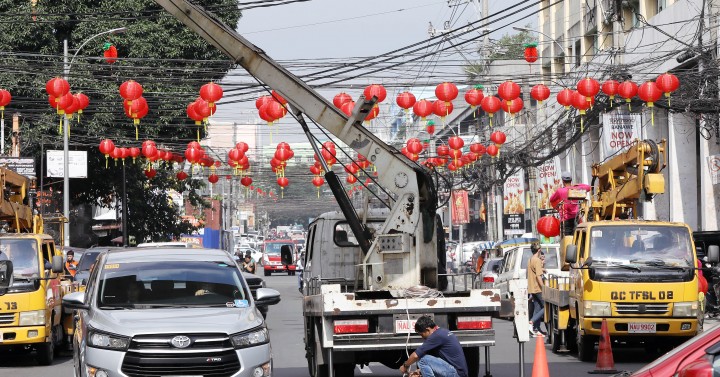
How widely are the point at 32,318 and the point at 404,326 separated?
7998mm

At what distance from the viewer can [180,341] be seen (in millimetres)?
11109

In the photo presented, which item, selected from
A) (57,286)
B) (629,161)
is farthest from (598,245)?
(57,286)

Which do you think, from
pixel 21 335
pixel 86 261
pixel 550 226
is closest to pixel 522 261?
pixel 550 226

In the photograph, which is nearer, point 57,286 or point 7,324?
point 7,324

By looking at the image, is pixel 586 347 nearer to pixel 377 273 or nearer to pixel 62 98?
pixel 377 273

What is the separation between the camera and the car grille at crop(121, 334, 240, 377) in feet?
36.3

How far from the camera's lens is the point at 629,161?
814 inches

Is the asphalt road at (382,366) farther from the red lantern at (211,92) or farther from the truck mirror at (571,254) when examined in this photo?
the red lantern at (211,92)

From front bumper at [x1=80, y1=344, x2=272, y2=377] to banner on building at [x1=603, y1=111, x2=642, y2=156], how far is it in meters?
24.8

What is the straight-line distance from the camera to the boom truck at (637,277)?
18.4m

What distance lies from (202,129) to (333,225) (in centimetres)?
2761

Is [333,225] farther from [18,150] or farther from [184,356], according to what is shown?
[18,150]

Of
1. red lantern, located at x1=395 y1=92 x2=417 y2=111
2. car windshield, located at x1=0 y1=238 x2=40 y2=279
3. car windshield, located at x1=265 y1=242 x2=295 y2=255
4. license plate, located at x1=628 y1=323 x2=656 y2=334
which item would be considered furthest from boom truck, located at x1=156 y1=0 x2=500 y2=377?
car windshield, located at x1=265 y1=242 x2=295 y2=255

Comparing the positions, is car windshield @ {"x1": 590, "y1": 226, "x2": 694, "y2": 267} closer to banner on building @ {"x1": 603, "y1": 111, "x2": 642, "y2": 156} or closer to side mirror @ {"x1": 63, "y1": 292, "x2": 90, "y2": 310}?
side mirror @ {"x1": 63, "y1": 292, "x2": 90, "y2": 310}
